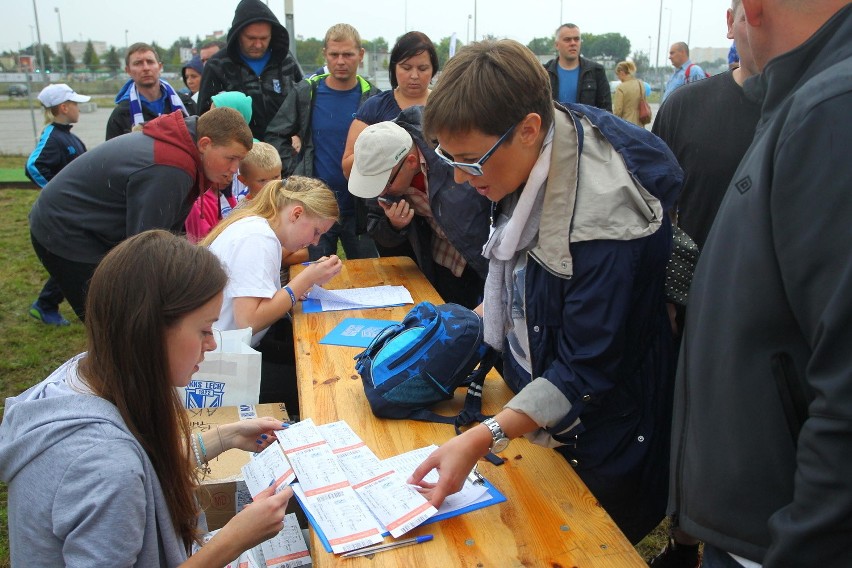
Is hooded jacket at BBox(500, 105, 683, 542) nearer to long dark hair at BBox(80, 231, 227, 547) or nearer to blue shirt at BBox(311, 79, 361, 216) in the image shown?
long dark hair at BBox(80, 231, 227, 547)

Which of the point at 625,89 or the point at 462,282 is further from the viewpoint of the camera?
the point at 625,89

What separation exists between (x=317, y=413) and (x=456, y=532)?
0.68 meters

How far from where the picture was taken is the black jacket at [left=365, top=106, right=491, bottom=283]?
7.59ft

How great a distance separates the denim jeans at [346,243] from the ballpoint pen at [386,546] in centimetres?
272

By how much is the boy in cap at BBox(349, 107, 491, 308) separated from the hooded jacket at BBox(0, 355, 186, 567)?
4.31 feet

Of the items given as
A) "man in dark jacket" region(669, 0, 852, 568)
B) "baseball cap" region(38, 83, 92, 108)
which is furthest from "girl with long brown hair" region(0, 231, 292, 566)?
"baseball cap" region(38, 83, 92, 108)

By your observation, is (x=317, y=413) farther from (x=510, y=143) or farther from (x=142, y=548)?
(x=510, y=143)

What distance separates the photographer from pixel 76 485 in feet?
4.05

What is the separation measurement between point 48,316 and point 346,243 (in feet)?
7.97

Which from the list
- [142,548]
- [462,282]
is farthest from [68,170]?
[142,548]

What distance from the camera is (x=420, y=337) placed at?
1.98 m

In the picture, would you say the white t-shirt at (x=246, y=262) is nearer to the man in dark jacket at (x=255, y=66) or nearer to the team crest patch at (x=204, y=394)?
the team crest patch at (x=204, y=394)

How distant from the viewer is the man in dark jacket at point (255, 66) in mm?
4746

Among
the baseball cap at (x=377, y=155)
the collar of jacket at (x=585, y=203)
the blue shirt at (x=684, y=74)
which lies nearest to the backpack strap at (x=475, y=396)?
the collar of jacket at (x=585, y=203)
